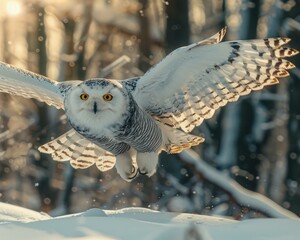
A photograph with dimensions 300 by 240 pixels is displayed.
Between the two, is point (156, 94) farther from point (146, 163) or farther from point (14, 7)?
point (14, 7)

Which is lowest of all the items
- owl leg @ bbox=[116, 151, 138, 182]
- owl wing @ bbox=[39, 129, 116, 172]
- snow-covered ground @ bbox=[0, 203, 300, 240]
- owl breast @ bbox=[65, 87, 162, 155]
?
owl wing @ bbox=[39, 129, 116, 172]

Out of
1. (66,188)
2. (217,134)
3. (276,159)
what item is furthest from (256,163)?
(66,188)

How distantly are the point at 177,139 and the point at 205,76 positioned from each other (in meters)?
0.78

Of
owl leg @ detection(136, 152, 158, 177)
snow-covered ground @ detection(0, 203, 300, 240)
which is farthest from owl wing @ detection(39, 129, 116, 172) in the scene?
snow-covered ground @ detection(0, 203, 300, 240)

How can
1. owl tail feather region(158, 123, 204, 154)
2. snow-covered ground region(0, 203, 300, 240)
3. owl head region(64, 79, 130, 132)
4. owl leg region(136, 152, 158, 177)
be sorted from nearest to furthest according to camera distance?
snow-covered ground region(0, 203, 300, 240), owl head region(64, 79, 130, 132), owl leg region(136, 152, 158, 177), owl tail feather region(158, 123, 204, 154)

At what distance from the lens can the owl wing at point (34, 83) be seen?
652 cm

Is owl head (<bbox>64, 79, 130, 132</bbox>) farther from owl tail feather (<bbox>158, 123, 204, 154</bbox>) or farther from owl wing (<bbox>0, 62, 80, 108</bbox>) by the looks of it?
owl tail feather (<bbox>158, 123, 204, 154</bbox>)

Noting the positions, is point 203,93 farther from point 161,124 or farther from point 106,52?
point 106,52

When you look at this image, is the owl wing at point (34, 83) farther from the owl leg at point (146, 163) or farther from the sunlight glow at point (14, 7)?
→ the sunlight glow at point (14, 7)

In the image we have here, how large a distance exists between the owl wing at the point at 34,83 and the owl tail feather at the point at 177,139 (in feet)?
2.92

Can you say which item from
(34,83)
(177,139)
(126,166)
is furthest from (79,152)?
(34,83)

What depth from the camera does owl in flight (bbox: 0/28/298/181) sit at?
6.01m

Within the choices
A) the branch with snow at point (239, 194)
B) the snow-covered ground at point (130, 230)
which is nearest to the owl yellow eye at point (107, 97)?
the branch with snow at point (239, 194)

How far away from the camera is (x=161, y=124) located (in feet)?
22.9
